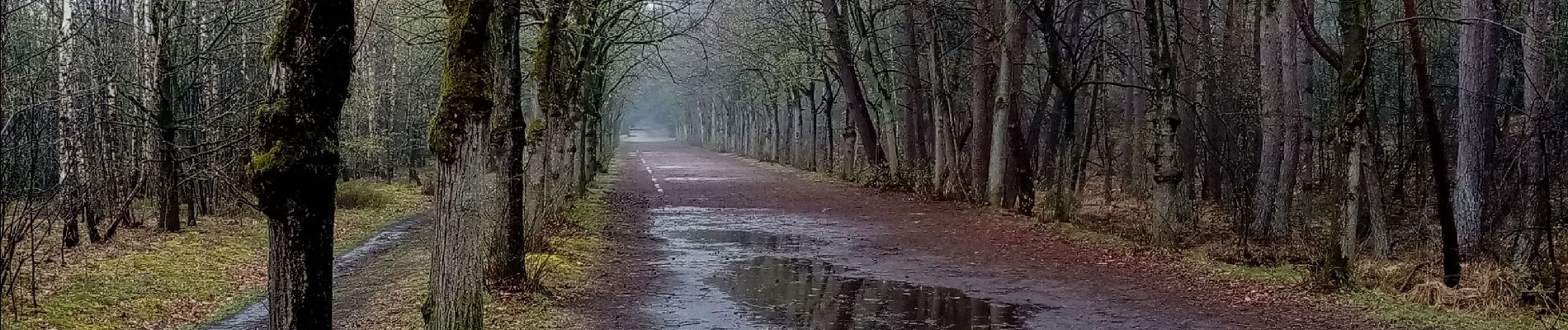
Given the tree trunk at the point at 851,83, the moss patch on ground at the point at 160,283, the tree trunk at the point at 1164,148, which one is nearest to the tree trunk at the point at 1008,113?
the tree trunk at the point at 1164,148

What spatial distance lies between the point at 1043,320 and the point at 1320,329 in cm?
200

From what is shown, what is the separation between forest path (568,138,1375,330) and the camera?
9.60 meters

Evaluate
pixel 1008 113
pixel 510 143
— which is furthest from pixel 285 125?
pixel 1008 113

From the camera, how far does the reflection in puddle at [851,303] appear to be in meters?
9.49

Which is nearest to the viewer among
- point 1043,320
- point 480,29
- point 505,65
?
point 480,29

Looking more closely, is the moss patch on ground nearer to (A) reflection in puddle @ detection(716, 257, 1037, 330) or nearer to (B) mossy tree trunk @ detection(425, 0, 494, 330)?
(B) mossy tree trunk @ detection(425, 0, 494, 330)

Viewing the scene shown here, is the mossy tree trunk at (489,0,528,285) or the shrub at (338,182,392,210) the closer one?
the mossy tree trunk at (489,0,528,285)

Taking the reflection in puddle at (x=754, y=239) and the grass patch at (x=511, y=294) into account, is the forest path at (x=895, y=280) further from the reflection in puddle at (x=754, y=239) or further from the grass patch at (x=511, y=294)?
the grass patch at (x=511, y=294)

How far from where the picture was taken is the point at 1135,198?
77.5 ft

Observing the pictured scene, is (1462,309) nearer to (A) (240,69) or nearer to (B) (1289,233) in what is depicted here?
(B) (1289,233)

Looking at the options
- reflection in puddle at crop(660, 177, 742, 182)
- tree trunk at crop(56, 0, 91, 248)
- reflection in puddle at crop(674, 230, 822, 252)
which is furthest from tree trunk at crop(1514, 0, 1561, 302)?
reflection in puddle at crop(660, 177, 742, 182)

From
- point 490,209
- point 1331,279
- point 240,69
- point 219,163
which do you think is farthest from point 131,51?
point 1331,279

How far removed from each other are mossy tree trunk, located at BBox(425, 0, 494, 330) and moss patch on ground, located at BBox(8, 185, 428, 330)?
363 cm

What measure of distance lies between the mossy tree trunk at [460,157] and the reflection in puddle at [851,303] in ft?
9.01
